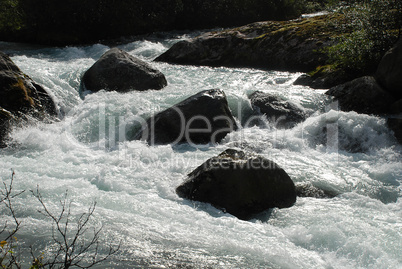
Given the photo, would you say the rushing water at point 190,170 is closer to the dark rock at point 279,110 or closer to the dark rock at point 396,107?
the dark rock at point 279,110

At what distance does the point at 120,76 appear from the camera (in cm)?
1123

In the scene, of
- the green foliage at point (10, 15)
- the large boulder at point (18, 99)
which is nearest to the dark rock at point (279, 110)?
the large boulder at point (18, 99)

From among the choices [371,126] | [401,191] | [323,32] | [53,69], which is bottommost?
[401,191]

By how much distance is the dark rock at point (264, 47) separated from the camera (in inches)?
540

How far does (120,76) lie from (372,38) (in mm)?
7617

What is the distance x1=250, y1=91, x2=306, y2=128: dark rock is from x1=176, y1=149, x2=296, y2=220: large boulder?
11.9 feet

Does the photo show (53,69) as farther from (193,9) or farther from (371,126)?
(193,9)

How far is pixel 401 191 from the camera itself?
6980 mm

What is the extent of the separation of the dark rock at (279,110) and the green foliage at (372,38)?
9.02 ft

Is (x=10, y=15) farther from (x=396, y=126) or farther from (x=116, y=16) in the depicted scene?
(x=396, y=126)

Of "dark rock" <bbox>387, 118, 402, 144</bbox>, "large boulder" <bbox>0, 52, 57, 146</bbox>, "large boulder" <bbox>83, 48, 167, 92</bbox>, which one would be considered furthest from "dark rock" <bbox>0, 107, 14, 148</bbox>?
"dark rock" <bbox>387, 118, 402, 144</bbox>

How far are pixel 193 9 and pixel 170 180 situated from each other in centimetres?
1781

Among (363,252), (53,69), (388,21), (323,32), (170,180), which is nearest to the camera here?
(363,252)

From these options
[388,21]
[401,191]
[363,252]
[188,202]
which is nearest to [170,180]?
[188,202]
